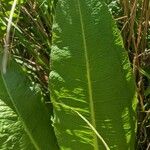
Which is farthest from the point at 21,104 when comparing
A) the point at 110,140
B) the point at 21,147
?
the point at 110,140

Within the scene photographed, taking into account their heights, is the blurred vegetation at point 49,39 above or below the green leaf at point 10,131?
above

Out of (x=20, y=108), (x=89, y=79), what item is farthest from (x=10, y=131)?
(x=89, y=79)

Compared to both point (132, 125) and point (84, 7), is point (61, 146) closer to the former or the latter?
point (132, 125)

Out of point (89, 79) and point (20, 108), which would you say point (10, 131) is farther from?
Result: point (89, 79)

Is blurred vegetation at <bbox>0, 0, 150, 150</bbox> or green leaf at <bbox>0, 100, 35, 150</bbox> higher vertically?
blurred vegetation at <bbox>0, 0, 150, 150</bbox>
